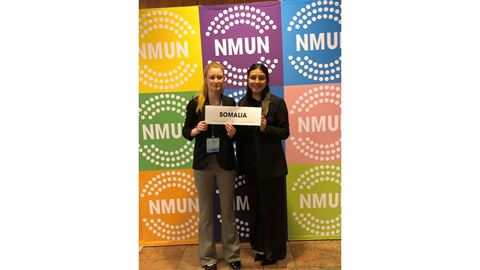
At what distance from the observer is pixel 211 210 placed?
2221 millimetres

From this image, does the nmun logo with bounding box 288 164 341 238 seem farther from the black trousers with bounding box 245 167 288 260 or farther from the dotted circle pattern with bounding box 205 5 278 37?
the dotted circle pattern with bounding box 205 5 278 37

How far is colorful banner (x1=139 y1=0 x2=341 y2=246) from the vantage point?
7.78ft

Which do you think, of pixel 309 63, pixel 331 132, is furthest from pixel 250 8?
Answer: pixel 331 132

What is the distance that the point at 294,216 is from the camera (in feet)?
8.46

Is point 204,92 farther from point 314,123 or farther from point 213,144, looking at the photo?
point 314,123

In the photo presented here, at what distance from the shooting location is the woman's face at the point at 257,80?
2.13 meters

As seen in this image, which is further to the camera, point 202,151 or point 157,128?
point 157,128

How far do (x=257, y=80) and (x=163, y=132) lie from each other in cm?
77

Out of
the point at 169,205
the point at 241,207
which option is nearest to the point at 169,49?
the point at 169,205

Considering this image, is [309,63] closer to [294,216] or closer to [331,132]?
[331,132]

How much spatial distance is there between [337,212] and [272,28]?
1329 millimetres

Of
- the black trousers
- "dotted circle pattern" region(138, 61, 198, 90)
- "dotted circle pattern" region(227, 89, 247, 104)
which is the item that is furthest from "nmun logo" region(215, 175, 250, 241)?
"dotted circle pattern" region(138, 61, 198, 90)

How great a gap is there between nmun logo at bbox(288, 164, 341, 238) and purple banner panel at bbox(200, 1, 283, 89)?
0.71 metres

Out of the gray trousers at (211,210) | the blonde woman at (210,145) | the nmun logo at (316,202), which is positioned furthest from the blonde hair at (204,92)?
the nmun logo at (316,202)
